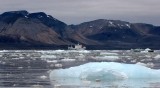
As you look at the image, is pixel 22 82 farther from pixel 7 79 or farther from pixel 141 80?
pixel 141 80

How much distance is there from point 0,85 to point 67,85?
7.75ft

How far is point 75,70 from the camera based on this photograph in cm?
2367

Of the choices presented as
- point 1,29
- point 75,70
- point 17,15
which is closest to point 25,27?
point 1,29

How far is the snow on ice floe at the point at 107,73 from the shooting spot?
875 inches

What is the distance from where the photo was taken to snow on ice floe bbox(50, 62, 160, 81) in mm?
22234

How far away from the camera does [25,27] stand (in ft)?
550

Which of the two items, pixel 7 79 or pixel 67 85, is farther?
pixel 7 79

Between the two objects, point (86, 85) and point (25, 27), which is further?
point (25, 27)

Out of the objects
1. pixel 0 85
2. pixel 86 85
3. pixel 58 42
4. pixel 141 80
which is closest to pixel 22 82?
pixel 0 85

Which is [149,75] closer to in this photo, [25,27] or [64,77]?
[64,77]

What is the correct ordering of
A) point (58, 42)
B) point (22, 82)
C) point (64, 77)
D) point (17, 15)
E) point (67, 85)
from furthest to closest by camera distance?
point (17, 15)
point (58, 42)
point (64, 77)
point (22, 82)
point (67, 85)

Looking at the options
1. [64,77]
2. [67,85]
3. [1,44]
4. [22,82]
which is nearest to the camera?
[67,85]

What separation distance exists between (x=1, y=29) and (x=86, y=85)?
153727mm

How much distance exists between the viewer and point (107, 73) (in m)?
22.2
